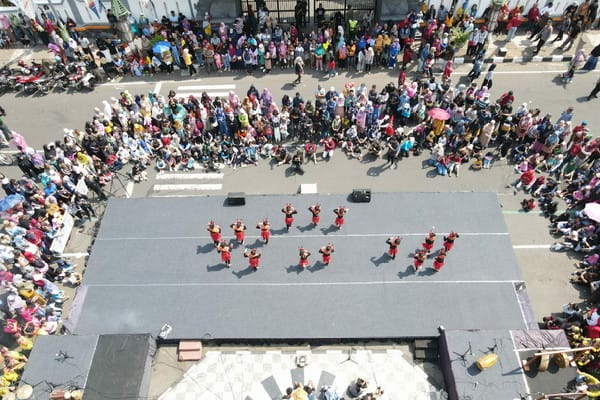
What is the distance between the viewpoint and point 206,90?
80.0 ft

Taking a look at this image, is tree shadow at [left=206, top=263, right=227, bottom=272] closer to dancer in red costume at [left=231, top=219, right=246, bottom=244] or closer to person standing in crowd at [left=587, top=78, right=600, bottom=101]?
dancer in red costume at [left=231, top=219, right=246, bottom=244]

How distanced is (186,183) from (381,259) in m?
9.66

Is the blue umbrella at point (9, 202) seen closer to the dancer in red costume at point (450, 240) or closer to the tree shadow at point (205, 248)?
the tree shadow at point (205, 248)

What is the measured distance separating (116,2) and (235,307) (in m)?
18.8

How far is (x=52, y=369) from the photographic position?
528 inches

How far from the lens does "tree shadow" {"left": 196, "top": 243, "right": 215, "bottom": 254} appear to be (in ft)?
54.4

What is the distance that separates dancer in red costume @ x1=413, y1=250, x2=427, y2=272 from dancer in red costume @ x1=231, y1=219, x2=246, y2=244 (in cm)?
658

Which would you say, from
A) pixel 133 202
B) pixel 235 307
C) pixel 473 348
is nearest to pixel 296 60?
pixel 133 202

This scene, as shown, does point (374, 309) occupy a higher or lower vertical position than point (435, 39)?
lower

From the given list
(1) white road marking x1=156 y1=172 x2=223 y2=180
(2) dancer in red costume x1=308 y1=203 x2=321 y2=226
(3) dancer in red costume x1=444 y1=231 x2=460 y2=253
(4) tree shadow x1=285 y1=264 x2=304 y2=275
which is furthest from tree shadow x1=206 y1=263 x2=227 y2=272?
(3) dancer in red costume x1=444 y1=231 x2=460 y2=253

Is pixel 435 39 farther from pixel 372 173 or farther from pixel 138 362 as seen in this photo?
pixel 138 362

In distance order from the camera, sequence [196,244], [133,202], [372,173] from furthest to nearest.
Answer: [372,173]
[133,202]
[196,244]

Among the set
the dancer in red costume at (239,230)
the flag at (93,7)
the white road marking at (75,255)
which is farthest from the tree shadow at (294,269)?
the flag at (93,7)

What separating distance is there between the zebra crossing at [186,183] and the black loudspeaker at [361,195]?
20.5 ft
